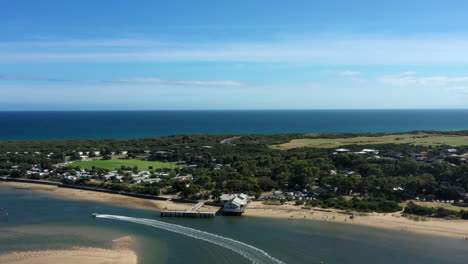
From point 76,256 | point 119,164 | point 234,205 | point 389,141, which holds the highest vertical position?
point 389,141

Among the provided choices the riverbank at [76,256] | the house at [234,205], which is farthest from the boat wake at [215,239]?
the riverbank at [76,256]

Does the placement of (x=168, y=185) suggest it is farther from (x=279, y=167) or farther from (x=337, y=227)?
(x=337, y=227)

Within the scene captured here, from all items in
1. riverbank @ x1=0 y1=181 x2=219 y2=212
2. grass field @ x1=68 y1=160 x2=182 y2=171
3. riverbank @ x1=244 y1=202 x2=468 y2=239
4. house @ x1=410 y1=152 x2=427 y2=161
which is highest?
house @ x1=410 y1=152 x2=427 y2=161

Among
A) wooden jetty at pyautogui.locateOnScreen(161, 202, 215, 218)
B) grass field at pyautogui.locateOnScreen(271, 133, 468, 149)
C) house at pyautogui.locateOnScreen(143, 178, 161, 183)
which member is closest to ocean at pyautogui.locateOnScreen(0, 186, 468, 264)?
wooden jetty at pyautogui.locateOnScreen(161, 202, 215, 218)

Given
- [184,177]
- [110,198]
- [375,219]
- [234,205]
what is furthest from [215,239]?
[184,177]

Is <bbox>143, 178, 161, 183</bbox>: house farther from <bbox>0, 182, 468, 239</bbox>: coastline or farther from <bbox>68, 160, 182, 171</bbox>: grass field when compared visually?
<bbox>68, 160, 182, 171</bbox>: grass field

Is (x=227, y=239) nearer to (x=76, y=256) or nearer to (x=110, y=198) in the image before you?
(x=76, y=256)
